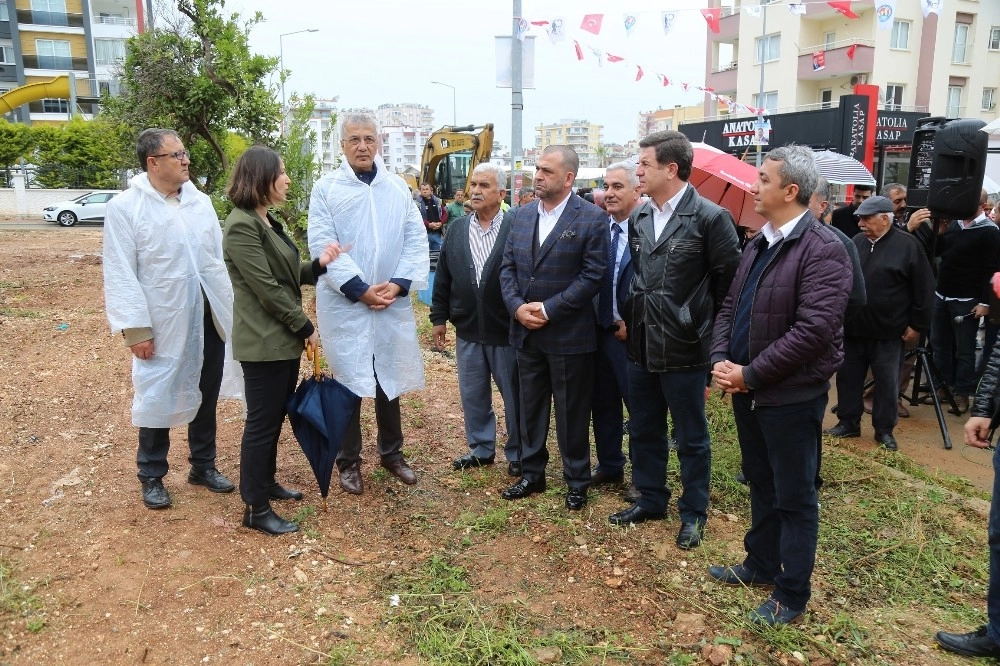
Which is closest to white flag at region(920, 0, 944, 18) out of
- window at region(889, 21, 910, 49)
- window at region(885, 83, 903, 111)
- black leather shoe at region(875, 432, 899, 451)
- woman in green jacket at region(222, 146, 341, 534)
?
black leather shoe at region(875, 432, 899, 451)

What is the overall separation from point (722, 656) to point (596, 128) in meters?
169

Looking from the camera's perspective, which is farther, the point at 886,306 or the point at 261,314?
the point at 886,306

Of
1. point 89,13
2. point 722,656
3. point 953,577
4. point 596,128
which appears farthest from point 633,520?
point 596,128

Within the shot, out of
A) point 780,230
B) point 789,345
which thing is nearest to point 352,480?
point 789,345

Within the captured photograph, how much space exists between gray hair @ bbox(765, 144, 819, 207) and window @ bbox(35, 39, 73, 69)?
49784mm

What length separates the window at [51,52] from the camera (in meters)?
41.7

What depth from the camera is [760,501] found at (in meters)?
3.16

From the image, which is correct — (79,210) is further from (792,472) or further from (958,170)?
(792,472)

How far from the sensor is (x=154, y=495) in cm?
397

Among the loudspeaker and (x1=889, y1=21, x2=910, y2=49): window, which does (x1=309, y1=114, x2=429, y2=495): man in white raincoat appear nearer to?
the loudspeaker

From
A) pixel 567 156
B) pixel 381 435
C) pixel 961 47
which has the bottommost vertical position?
pixel 381 435

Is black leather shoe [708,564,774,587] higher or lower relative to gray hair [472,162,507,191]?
lower

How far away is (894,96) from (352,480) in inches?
1307

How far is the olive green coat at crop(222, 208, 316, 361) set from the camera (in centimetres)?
350
